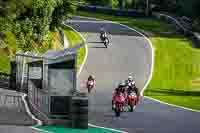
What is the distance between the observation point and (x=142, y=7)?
9100 centimetres

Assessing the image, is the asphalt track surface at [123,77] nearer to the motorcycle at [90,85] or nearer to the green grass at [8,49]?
the motorcycle at [90,85]

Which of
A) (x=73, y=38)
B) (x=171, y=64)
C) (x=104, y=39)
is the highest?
(x=73, y=38)

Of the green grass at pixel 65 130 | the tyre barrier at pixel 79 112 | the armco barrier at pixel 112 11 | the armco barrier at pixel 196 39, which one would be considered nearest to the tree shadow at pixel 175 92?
the green grass at pixel 65 130

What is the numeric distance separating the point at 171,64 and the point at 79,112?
Result: 32.0 metres

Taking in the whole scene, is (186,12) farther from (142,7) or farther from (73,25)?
(73,25)

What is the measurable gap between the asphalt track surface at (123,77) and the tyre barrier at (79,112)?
7.40ft

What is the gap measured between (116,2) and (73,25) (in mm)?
22723

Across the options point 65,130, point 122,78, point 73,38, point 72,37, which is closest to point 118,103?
point 65,130

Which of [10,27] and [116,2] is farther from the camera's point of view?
[116,2]

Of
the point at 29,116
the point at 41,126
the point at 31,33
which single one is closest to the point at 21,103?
the point at 29,116

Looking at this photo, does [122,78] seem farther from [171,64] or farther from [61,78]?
[61,78]

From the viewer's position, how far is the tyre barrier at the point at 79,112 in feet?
88.4

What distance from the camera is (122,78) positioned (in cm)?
5028

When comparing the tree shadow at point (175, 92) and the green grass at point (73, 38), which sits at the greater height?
the green grass at point (73, 38)
